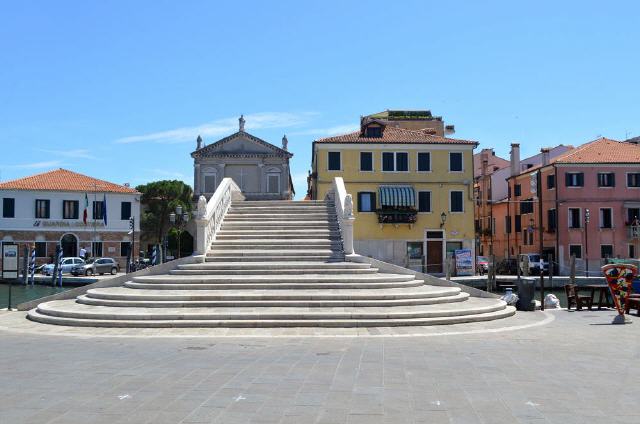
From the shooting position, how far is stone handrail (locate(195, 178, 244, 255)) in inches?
782

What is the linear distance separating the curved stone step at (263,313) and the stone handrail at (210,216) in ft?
15.3

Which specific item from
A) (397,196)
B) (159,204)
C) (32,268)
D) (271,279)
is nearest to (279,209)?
(271,279)

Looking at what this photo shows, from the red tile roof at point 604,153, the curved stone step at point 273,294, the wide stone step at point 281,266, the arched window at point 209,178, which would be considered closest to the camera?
the curved stone step at point 273,294

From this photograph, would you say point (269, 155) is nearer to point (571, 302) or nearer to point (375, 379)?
point (571, 302)

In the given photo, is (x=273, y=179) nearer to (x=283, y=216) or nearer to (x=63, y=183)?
(x=63, y=183)

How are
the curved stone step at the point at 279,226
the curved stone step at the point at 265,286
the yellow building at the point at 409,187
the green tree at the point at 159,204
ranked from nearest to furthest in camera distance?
the curved stone step at the point at 265,286 < the curved stone step at the point at 279,226 < the yellow building at the point at 409,187 < the green tree at the point at 159,204

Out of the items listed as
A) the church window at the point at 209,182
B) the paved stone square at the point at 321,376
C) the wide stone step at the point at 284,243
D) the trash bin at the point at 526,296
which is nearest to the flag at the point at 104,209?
the church window at the point at 209,182

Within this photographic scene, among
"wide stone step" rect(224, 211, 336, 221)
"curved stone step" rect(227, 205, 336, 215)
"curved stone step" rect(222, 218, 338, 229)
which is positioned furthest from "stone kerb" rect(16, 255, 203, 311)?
"curved stone step" rect(227, 205, 336, 215)

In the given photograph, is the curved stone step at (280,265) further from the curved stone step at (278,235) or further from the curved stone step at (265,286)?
the curved stone step at (278,235)

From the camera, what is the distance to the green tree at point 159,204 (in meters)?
65.4

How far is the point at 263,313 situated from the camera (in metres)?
14.4

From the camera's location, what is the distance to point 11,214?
50.7 m

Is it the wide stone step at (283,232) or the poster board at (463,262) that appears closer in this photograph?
the wide stone step at (283,232)

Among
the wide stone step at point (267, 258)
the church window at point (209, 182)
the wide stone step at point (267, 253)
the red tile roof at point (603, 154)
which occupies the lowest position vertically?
the wide stone step at point (267, 258)
